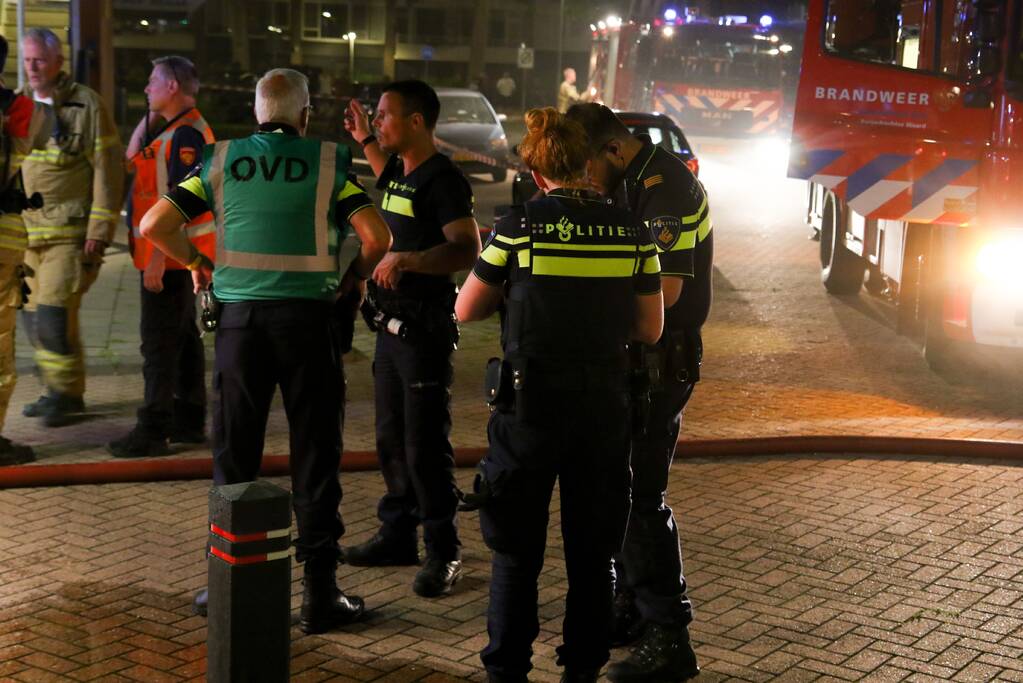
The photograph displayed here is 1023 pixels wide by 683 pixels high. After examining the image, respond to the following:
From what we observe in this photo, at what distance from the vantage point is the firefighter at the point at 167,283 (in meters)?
7.14

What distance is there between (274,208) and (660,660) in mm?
2007

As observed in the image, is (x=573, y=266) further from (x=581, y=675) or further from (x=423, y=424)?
(x=423, y=424)

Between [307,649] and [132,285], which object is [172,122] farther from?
[132,285]

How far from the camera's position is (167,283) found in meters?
7.48

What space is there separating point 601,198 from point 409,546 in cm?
211

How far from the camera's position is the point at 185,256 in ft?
17.6

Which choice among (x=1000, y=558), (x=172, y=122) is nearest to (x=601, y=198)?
(x=1000, y=558)

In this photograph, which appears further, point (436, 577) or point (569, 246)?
point (436, 577)

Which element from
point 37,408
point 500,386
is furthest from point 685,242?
point 37,408

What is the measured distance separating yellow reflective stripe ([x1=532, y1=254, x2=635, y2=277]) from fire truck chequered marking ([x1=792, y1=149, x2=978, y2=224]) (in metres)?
6.29

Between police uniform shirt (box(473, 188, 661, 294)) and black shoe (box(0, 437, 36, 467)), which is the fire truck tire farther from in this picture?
police uniform shirt (box(473, 188, 661, 294))

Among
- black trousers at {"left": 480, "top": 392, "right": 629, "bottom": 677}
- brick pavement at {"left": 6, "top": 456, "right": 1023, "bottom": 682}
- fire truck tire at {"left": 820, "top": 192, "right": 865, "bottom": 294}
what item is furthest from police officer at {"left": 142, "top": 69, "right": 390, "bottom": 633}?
fire truck tire at {"left": 820, "top": 192, "right": 865, "bottom": 294}

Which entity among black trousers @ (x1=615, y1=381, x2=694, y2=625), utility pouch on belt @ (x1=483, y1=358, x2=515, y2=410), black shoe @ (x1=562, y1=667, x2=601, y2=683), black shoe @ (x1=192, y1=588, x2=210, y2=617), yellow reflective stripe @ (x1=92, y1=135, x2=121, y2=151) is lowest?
black shoe @ (x1=192, y1=588, x2=210, y2=617)

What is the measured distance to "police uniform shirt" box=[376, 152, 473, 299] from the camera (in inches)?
217
